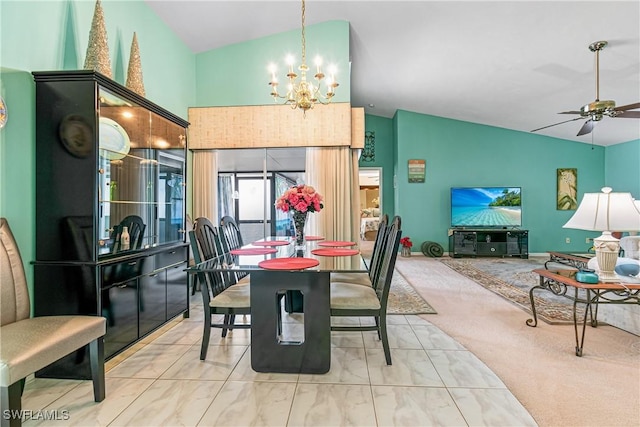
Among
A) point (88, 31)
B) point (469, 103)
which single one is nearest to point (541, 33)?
point (469, 103)

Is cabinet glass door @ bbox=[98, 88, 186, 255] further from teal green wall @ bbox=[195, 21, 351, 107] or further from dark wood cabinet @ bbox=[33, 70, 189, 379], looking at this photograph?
teal green wall @ bbox=[195, 21, 351, 107]

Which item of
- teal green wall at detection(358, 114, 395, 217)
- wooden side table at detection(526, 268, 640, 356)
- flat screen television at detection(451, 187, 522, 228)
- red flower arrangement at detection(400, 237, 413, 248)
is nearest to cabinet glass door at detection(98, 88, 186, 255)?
wooden side table at detection(526, 268, 640, 356)

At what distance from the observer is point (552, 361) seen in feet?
7.50

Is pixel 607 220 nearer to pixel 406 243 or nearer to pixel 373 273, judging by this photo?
pixel 373 273

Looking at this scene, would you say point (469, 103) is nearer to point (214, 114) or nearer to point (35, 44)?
point (214, 114)

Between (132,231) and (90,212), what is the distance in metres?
0.54

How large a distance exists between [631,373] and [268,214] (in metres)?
3.97

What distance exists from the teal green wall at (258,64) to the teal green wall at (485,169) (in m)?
3.21

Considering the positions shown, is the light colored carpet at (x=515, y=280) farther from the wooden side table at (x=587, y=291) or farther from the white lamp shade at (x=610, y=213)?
the white lamp shade at (x=610, y=213)

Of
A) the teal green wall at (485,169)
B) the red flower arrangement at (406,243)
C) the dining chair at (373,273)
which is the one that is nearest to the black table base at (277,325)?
the dining chair at (373,273)

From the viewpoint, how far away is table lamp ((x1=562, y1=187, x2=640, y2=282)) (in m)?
2.41

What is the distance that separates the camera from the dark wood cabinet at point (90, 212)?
2.03 m

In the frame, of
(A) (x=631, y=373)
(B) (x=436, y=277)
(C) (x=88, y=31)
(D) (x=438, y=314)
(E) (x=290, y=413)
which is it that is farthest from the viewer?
(B) (x=436, y=277)

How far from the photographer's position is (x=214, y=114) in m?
4.65
